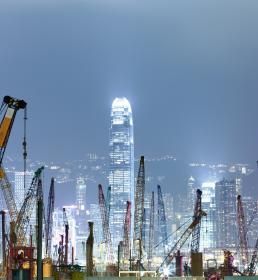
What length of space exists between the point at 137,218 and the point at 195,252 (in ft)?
51.9

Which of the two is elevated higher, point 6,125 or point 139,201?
point 6,125

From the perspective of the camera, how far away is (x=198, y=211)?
11675cm

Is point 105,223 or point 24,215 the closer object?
point 24,215

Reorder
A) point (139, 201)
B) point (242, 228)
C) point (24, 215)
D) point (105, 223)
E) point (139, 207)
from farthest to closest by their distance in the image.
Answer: point (105, 223) < point (242, 228) < point (139, 201) < point (139, 207) < point (24, 215)

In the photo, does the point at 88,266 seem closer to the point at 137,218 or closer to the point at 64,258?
the point at 137,218

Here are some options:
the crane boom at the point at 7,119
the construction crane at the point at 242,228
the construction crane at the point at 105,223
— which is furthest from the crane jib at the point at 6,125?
the construction crane at the point at 105,223

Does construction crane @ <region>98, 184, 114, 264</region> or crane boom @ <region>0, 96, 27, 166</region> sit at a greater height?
crane boom @ <region>0, 96, 27, 166</region>

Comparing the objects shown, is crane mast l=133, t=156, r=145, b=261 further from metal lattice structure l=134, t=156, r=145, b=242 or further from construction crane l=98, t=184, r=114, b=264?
construction crane l=98, t=184, r=114, b=264

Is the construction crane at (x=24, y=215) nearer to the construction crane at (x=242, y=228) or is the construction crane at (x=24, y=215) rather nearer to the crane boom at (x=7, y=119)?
the construction crane at (x=242, y=228)

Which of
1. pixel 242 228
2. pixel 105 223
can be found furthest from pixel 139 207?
pixel 242 228

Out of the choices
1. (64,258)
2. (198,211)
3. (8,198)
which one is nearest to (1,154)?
(8,198)

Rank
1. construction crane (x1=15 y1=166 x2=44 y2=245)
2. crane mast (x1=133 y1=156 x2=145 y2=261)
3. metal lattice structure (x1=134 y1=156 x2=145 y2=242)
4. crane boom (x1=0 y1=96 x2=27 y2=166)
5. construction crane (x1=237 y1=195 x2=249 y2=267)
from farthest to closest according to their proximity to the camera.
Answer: construction crane (x1=237 y1=195 x2=249 y2=267)
crane mast (x1=133 y1=156 x2=145 y2=261)
metal lattice structure (x1=134 y1=156 x2=145 y2=242)
construction crane (x1=15 y1=166 x2=44 y2=245)
crane boom (x1=0 y1=96 x2=27 y2=166)

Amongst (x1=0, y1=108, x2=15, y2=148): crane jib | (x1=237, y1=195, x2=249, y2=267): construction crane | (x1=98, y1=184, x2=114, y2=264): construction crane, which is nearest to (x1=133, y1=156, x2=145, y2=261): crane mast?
(x1=98, y1=184, x2=114, y2=264): construction crane

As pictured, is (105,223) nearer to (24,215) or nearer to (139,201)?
(139,201)
